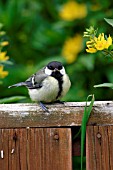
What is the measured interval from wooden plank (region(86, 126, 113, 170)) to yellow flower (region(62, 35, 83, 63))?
3.46 meters

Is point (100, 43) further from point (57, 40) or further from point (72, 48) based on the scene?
point (57, 40)

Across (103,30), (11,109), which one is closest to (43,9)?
(103,30)

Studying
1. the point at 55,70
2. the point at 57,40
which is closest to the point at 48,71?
the point at 55,70

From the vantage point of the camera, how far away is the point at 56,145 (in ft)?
12.1

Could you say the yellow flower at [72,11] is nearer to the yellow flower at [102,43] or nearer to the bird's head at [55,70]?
the bird's head at [55,70]

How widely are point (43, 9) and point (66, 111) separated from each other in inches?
170

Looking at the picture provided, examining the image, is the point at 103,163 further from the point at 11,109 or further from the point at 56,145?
the point at 11,109

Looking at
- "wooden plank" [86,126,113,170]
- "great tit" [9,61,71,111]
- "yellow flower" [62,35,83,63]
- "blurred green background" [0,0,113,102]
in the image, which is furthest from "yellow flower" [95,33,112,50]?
"yellow flower" [62,35,83,63]

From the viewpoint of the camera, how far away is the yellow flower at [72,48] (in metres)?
7.13

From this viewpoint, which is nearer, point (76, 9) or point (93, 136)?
point (93, 136)

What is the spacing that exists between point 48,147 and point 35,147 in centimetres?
7

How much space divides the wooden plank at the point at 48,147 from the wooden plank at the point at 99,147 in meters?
0.11

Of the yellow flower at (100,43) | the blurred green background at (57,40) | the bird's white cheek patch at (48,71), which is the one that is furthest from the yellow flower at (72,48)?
the yellow flower at (100,43)

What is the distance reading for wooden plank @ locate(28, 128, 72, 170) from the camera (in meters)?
3.68
